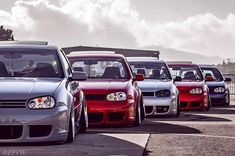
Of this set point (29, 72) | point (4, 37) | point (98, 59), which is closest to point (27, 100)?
point (29, 72)

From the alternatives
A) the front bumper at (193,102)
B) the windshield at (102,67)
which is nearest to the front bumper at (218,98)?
the front bumper at (193,102)

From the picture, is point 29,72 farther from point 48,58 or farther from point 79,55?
point 79,55

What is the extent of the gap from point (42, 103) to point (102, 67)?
5.52 meters

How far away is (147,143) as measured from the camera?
1084cm

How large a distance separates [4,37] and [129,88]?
90978 mm

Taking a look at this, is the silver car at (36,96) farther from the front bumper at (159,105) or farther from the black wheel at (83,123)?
the front bumper at (159,105)

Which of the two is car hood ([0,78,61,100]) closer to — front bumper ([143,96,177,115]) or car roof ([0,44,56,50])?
car roof ([0,44,56,50])

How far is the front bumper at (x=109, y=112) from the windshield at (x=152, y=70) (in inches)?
174

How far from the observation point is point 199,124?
14883 millimetres

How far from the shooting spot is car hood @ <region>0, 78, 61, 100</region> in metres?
9.86

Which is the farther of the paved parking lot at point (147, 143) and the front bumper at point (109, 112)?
the front bumper at point (109, 112)

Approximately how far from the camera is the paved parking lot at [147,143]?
9719mm

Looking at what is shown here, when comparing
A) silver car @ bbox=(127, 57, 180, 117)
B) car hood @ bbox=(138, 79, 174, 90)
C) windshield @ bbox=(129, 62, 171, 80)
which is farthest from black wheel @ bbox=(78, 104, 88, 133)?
windshield @ bbox=(129, 62, 171, 80)

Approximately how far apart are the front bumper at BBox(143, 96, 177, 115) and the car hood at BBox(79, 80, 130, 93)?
234 centimetres
